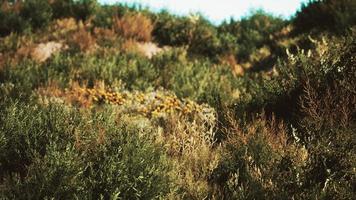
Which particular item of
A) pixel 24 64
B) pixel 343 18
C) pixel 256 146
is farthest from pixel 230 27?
pixel 256 146

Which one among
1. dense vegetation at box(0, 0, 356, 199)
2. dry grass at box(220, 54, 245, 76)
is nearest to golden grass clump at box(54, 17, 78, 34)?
dense vegetation at box(0, 0, 356, 199)

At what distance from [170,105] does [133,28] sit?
17.9 feet

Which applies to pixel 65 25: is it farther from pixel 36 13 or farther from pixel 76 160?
pixel 76 160

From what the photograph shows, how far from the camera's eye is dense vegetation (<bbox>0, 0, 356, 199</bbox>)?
4207 millimetres

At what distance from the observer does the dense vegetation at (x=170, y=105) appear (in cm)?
421

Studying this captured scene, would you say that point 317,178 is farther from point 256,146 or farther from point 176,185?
point 176,185

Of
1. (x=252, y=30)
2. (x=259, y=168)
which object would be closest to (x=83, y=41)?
(x=252, y=30)

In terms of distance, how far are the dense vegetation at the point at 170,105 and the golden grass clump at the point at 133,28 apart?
40 millimetres

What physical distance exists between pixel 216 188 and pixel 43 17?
33.8ft

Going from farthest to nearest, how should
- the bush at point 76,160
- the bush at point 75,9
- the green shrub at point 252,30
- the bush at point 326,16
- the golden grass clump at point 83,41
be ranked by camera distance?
the bush at point 75,9 < the green shrub at point 252,30 < the golden grass clump at point 83,41 < the bush at point 326,16 < the bush at point 76,160

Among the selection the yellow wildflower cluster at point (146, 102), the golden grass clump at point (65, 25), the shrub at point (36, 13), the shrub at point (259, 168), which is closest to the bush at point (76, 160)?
the shrub at point (259, 168)

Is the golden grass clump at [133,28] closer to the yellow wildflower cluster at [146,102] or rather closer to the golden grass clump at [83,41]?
the golden grass clump at [83,41]

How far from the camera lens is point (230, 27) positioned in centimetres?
1556

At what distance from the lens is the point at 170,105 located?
834cm
